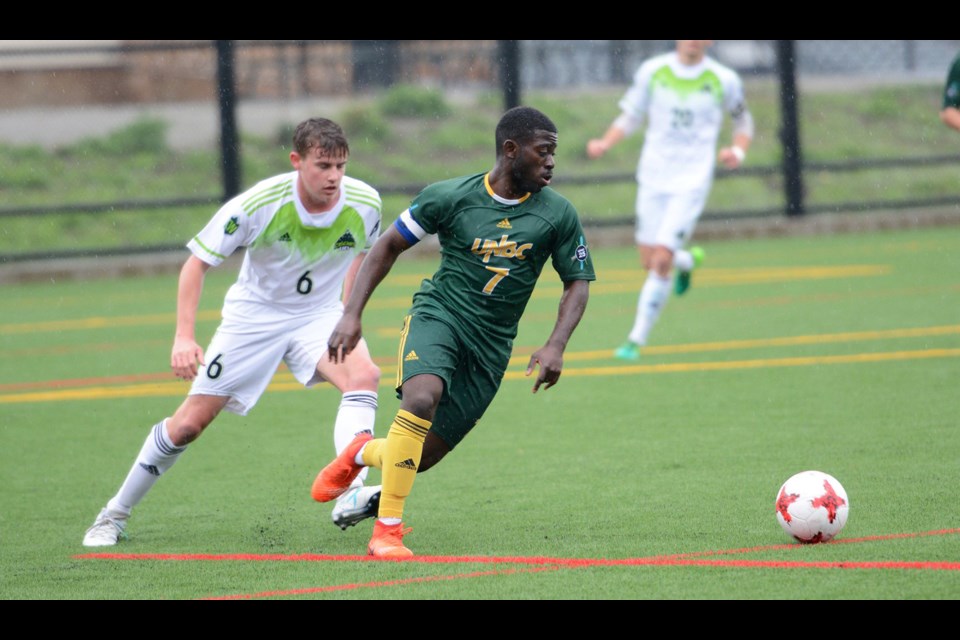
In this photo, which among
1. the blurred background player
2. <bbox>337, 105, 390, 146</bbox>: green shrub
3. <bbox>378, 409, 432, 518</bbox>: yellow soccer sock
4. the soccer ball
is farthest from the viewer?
<bbox>337, 105, 390, 146</bbox>: green shrub

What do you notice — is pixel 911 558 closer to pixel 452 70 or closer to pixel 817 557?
pixel 817 557

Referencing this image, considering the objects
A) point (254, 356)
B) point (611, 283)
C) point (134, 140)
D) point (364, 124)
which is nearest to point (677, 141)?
point (611, 283)

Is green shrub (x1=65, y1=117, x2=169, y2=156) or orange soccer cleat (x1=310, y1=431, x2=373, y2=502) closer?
orange soccer cleat (x1=310, y1=431, x2=373, y2=502)

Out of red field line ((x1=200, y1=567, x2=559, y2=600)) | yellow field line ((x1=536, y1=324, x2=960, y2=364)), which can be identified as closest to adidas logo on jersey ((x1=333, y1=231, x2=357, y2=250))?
red field line ((x1=200, y1=567, x2=559, y2=600))

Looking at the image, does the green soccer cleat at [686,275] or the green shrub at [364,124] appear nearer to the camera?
the green soccer cleat at [686,275]

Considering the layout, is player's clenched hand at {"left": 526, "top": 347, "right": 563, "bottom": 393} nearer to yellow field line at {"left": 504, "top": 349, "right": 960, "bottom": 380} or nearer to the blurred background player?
yellow field line at {"left": 504, "top": 349, "right": 960, "bottom": 380}

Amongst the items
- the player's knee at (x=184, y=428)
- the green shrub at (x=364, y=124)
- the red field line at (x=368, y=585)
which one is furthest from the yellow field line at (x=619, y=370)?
the green shrub at (x=364, y=124)

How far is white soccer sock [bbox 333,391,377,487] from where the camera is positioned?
21.2 ft

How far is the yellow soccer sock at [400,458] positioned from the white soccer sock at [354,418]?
633mm

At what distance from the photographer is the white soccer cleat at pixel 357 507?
6.07m

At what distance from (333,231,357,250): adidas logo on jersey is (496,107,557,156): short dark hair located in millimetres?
1117

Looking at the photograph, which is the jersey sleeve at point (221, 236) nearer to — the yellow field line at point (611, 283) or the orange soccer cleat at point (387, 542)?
the orange soccer cleat at point (387, 542)

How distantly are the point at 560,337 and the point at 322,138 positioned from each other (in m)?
1.40

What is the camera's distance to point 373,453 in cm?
608
